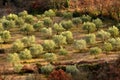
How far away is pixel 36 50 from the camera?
44031 millimetres

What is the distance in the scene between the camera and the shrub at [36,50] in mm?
44031

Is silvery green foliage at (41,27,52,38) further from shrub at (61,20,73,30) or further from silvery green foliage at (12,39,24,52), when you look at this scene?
silvery green foliage at (12,39,24,52)

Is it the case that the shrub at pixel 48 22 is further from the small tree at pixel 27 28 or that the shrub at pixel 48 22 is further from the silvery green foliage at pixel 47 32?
the silvery green foliage at pixel 47 32

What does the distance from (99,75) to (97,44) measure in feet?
34.4

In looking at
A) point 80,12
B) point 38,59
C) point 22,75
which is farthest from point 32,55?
point 80,12

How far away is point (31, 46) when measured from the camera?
46.5m

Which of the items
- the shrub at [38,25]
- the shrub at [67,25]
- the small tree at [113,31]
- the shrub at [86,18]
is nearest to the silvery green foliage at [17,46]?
the shrub at [38,25]

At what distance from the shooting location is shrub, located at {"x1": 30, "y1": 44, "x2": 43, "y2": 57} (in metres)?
44.0

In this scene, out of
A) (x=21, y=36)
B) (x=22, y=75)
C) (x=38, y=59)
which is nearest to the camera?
(x=22, y=75)

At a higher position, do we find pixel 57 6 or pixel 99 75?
pixel 57 6

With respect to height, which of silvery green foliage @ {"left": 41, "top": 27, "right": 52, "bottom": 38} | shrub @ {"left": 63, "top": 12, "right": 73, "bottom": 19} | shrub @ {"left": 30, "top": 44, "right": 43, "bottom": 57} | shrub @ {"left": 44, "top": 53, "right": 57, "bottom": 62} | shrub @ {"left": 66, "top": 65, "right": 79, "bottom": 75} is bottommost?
shrub @ {"left": 66, "top": 65, "right": 79, "bottom": 75}

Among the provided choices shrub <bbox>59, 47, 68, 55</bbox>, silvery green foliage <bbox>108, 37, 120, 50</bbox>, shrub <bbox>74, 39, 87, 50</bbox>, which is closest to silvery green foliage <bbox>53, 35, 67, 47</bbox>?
shrub <bbox>74, 39, 87, 50</bbox>

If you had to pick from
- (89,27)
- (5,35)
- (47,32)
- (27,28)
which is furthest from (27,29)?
(89,27)

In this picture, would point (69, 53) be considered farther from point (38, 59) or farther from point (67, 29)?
point (67, 29)
